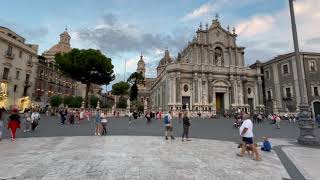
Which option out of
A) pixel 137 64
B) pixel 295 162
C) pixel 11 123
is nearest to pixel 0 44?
pixel 11 123

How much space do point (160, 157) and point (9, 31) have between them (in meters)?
44.9

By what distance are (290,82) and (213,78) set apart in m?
13.3

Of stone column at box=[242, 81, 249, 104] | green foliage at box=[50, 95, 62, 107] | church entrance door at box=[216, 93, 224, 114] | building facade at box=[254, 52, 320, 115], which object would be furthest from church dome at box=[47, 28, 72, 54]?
building facade at box=[254, 52, 320, 115]

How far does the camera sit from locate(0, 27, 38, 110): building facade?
3550 centimetres

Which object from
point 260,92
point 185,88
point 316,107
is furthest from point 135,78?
point 316,107

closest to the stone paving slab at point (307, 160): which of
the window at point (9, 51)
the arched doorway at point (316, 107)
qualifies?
the arched doorway at point (316, 107)

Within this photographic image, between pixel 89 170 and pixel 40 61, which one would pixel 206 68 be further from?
pixel 89 170

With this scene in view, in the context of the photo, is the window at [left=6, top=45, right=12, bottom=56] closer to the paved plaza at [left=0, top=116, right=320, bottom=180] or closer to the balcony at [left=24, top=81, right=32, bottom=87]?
the balcony at [left=24, top=81, right=32, bottom=87]

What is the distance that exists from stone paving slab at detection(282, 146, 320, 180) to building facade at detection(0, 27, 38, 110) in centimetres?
3894

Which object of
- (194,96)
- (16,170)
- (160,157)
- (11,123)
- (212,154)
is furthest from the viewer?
(194,96)

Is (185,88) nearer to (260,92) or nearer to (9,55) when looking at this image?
(260,92)

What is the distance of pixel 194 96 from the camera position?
140 feet

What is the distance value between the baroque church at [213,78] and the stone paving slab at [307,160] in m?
30.0

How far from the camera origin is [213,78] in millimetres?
44312
